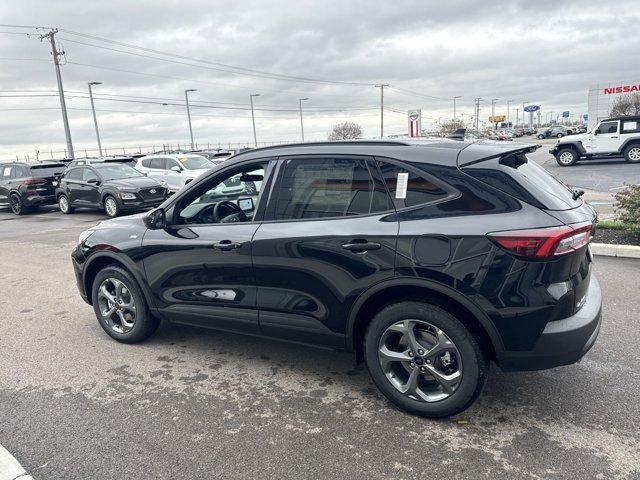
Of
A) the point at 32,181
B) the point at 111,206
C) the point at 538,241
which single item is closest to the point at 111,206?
the point at 111,206

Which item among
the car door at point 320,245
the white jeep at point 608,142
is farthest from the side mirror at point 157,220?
the white jeep at point 608,142

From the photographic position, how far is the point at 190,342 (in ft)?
15.3

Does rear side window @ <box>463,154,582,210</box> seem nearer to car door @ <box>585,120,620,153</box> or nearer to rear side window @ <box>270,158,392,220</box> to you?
rear side window @ <box>270,158,392,220</box>

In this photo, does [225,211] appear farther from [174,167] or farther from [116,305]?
[174,167]

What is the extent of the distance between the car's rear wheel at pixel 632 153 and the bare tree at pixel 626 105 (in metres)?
28.7

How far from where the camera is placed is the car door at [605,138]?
21266 millimetres

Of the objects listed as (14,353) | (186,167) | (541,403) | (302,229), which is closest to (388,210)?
(302,229)

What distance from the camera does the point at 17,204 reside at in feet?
57.5

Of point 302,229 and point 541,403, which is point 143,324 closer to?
point 302,229

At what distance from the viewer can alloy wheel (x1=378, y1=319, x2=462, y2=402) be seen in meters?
3.05

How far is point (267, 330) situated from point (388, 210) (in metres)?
1.29

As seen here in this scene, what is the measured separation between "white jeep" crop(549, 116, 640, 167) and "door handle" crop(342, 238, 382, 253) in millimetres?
22108

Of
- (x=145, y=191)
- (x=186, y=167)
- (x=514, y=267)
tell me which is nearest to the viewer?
(x=514, y=267)

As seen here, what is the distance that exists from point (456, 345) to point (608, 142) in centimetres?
2222
